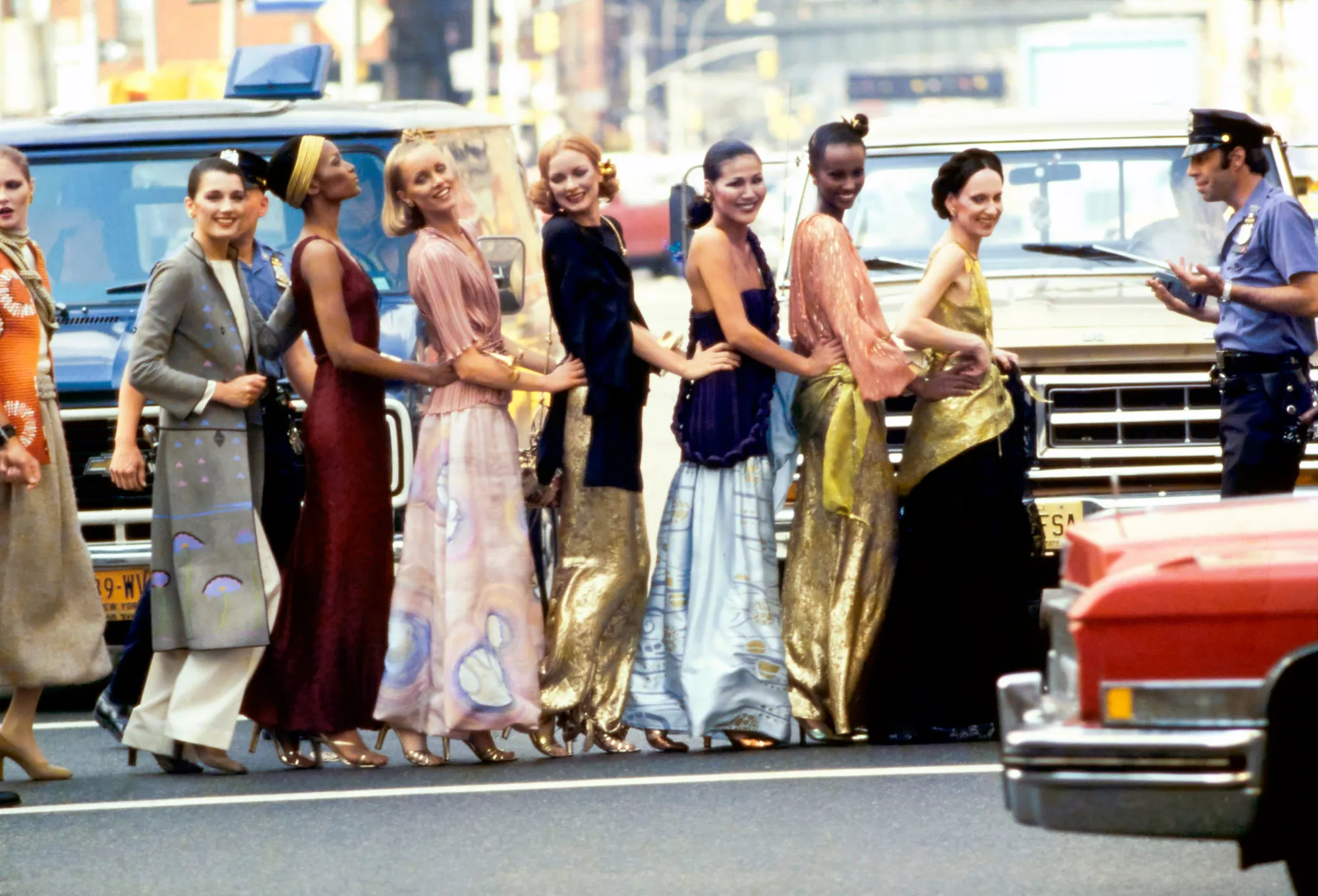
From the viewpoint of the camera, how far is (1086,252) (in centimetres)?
920

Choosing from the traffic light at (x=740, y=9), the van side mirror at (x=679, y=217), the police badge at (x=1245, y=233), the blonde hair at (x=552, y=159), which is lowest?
the police badge at (x=1245, y=233)

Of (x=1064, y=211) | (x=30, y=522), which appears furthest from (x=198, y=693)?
(x=1064, y=211)

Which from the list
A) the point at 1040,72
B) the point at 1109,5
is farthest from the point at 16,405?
the point at 1109,5

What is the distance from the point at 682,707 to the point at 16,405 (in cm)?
224

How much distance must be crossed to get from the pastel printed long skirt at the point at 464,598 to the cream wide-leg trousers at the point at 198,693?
43 centimetres

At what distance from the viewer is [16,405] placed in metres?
7.17

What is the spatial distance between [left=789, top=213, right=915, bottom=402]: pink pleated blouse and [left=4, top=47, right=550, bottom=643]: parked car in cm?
151

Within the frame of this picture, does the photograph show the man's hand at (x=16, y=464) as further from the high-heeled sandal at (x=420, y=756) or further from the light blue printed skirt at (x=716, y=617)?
the light blue printed skirt at (x=716, y=617)

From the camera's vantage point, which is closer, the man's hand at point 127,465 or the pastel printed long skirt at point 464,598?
the pastel printed long skirt at point 464,598

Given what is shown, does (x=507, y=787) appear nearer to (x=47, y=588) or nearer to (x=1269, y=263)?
(x=47, y=588)

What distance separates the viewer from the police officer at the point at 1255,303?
753 centimetres

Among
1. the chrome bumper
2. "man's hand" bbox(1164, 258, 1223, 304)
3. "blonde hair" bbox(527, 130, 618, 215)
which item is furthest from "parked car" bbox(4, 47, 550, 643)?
the chrome bumper

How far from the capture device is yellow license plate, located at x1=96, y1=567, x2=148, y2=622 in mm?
8586

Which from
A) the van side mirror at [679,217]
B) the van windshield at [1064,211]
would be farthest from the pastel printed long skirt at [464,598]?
the van windshield at [1064,211]
